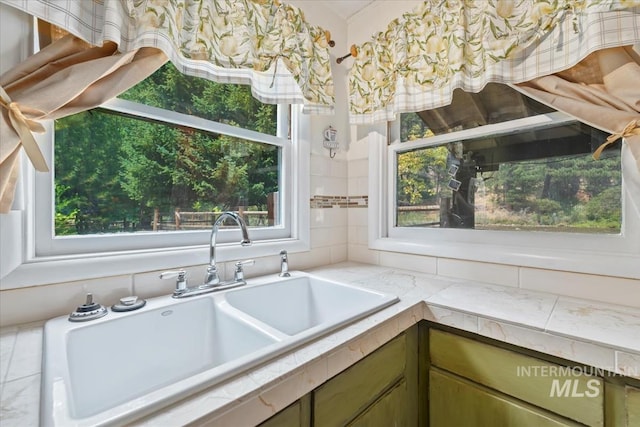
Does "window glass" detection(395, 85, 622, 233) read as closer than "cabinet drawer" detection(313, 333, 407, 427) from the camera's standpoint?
No

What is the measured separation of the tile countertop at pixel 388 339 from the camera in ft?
1.55

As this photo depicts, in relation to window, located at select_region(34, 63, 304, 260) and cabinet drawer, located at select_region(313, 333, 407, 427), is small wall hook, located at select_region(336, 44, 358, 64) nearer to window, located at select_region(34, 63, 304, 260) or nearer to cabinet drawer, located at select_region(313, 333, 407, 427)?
window, located at select_region(34, 63, 304, 260)

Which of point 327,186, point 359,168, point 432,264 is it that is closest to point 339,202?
point 327,186

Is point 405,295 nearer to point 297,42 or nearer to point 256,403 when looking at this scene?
point 256,403

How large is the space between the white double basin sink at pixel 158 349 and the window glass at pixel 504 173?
691 mm

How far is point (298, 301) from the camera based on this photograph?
1266 millimetres

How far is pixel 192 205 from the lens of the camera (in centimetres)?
119

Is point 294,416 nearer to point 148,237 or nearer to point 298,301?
point 298,301

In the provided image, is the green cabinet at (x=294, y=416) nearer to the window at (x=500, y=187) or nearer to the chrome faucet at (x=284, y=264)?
the chrome faucet at (x=284, y=264)

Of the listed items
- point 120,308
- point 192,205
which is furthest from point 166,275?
point 192,205

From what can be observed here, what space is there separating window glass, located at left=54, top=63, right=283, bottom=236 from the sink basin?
14.5 inches

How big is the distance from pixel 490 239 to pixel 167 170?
1433 millimetres

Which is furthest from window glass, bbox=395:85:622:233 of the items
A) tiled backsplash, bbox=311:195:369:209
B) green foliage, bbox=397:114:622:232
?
tiled backsplash, bbox=311:195:369:209

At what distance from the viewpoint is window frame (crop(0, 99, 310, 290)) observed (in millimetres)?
799
